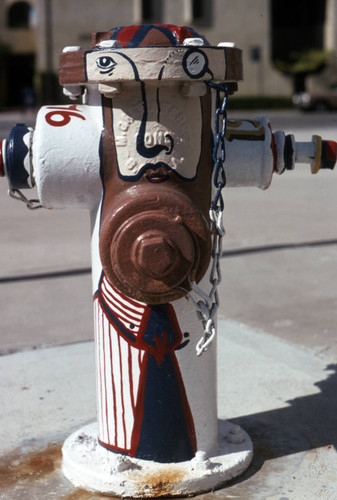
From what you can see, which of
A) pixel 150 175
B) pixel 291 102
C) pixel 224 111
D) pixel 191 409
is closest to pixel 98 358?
pixel 191 409

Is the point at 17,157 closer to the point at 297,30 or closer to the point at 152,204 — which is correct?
the point at 152,204

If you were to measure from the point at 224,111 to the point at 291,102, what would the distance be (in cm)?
2825

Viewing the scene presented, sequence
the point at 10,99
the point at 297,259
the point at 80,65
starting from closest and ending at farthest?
the point at 80,65
the point at 297,259
the point at 10,99

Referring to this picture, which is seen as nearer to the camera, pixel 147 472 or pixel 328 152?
pixel 147 472

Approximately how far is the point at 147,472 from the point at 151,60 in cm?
139

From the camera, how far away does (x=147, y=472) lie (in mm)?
2471

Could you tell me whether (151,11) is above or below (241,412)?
above

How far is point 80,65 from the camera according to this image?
2271 mm

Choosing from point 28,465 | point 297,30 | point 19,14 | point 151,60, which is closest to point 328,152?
point 151,60

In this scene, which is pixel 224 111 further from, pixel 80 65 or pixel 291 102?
pixel 291 102

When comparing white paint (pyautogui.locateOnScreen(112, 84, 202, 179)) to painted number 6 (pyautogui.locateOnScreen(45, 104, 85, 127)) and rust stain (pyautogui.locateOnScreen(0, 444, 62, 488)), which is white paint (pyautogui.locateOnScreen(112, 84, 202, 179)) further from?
rust stain (pyautogui.locateOnScreen(0, 444, 62, 488))

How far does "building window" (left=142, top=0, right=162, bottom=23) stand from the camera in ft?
85.8

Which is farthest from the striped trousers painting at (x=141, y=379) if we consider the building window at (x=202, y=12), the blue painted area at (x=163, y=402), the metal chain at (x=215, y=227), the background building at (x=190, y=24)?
the building window at (x=202, y=12)

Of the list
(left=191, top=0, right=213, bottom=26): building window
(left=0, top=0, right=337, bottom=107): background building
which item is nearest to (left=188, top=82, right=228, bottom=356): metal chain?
(left=0, top=0, right=337, bottom=107): background building
